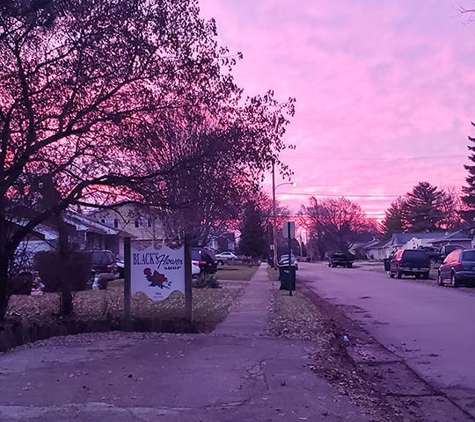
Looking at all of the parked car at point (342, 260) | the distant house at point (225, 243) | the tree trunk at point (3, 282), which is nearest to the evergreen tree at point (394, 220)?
the distant house at point (225, 243)

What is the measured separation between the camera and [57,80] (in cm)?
1202

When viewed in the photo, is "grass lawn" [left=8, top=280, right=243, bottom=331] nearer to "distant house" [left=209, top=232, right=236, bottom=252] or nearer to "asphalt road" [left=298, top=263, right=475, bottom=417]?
"asphalt road" [left=298, top=263, right=475, bottom=417]

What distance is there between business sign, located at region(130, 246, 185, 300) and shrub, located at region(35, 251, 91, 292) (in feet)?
9.73

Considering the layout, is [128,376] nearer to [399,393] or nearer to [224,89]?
[399,393]

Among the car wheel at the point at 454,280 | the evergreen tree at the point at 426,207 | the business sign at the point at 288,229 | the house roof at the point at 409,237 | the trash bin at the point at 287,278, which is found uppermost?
the evergreen tree at the point at 426,207

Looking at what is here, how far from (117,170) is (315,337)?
5146 millimetres

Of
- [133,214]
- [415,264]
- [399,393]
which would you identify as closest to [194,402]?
[399,393]

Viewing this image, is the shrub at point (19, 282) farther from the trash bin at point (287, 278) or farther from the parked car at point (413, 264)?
→ the parked car at point (413, 264)

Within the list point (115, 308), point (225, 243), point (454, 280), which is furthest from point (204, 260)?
point (225, 243)

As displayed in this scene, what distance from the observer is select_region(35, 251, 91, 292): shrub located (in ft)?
58.9

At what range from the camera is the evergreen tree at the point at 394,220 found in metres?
129

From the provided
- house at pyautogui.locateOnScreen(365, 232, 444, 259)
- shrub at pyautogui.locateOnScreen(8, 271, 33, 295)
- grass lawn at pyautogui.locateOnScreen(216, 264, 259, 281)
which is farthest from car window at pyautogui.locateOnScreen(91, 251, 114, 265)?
house at pyautogui.locateOnScreen(365, 232, 444, 259)

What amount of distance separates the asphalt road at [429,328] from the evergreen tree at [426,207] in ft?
282

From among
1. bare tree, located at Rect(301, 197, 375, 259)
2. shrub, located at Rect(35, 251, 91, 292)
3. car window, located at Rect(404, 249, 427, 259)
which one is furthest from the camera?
bare tree, located at Rect(301, 197, 375, 259)
